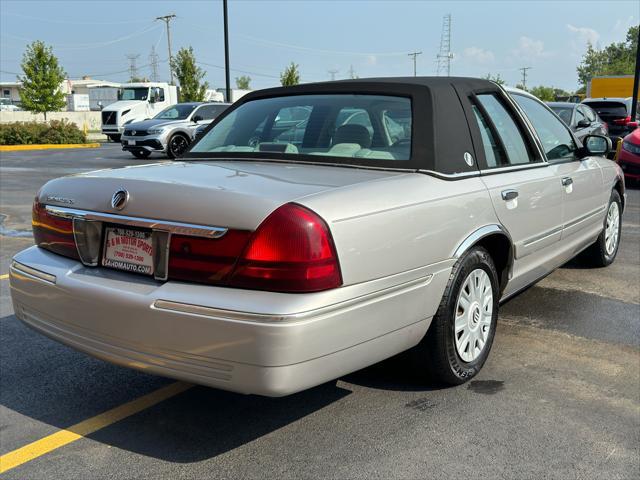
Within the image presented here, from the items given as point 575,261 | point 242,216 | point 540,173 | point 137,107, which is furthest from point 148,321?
point 137,107

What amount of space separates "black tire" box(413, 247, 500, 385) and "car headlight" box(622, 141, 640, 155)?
9.78m

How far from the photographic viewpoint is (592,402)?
3.44m

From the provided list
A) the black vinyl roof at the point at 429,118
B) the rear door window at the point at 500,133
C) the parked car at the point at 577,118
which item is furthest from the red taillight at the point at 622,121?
the black vinyl roof at the point at 429,118

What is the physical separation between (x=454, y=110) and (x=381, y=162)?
58 cm

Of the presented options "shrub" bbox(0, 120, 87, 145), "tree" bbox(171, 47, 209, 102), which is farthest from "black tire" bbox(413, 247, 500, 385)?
"tree" bbox(171, 47, 209, 102)

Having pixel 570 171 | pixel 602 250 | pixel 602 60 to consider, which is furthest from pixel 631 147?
pixel 602 60

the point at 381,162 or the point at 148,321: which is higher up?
the point at 381,162

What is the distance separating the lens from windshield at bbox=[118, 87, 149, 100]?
96.5ft

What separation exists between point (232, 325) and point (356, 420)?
988 millimetres

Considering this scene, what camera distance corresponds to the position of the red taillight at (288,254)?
8.52ft

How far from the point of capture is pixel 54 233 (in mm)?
3273

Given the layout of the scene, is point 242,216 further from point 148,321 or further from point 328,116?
point 328,116

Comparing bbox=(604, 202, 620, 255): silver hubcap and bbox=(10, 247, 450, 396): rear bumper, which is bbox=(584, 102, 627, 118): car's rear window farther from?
bbox=(10, 247, 450, 396): rear bumper

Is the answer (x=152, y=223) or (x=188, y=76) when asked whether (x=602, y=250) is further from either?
(x=188, y=76)
